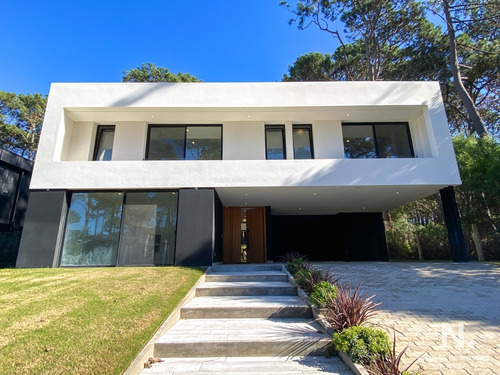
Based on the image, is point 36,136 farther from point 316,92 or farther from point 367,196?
point 367,196

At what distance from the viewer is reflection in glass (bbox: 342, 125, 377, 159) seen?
948cm

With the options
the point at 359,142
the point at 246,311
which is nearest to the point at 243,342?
the point at 246,311

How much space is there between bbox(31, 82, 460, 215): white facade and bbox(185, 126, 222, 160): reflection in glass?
261 millimetres

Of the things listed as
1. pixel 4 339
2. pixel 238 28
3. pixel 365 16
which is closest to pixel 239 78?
pixel 238 28

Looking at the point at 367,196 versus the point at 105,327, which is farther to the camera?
the point at 367,196

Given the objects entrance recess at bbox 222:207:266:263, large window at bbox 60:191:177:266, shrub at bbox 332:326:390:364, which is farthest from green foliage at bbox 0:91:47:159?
shrub at bbox 332:326:390:364

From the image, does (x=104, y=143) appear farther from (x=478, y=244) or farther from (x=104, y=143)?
(x=478, y=244)

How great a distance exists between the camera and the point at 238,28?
495 inches

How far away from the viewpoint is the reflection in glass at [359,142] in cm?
948

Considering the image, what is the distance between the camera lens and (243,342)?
3156mm

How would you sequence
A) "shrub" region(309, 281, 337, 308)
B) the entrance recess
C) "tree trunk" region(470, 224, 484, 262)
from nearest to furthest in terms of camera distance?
"shrub" region(309, 281, 337, 308) < the entrance recess < "tree trunk" region(470, 224, 484, 262)

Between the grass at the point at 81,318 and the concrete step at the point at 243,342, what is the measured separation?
0.36 meters

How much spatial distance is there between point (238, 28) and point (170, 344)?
539 inches

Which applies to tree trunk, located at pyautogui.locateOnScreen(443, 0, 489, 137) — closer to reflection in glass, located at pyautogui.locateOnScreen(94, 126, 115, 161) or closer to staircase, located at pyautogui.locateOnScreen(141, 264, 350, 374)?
staircase, located at pyautogui.locateOnScreen(141, 264, 350, 374)
